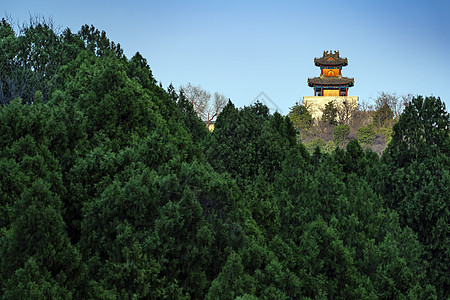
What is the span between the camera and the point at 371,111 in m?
58.2

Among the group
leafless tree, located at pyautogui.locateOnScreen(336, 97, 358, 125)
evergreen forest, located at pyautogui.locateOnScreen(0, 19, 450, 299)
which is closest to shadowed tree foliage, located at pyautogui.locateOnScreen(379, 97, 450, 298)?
evergreen forest, located at pyautogui.locateOnScreen(0, 19, 450, 299)

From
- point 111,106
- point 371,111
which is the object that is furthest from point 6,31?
point 371,111

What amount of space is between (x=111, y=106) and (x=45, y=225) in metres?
2.97

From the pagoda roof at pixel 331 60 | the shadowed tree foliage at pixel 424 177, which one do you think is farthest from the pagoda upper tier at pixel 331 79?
the shadowed tree foliage at pixel 424 177

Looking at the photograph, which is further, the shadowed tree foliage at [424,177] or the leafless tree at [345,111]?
the leafless tree at [345,111]

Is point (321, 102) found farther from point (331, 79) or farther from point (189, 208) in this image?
point (189, 208)

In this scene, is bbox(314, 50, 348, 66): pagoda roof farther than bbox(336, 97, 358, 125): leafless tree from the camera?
Yes

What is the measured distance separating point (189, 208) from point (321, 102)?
58.5m

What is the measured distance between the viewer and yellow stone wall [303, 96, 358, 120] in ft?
198

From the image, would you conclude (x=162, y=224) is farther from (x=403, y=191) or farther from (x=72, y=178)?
(x=403, y=191)

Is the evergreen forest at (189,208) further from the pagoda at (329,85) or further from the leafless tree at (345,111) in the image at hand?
the pagoda at (329,85)

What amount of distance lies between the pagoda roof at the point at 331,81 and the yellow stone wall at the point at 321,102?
329 centimetres

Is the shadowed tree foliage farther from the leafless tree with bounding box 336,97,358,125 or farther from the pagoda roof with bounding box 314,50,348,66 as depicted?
the pagoda roof with bounding box 314,50,348,66

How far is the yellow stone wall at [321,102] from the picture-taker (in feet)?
198
